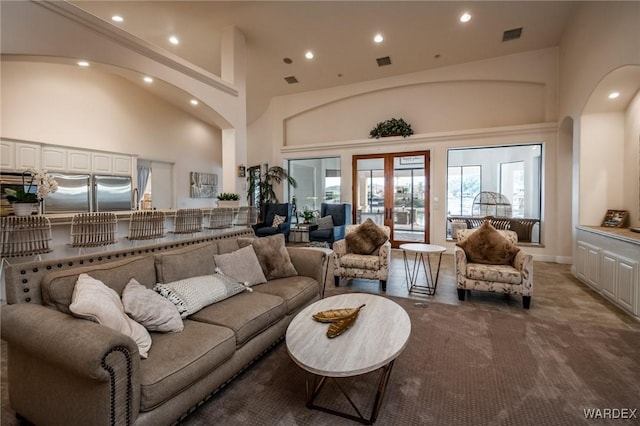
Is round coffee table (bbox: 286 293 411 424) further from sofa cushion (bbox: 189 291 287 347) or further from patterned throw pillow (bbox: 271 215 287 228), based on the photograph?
patterned throw pillow (bbox: 271 215 287 228)

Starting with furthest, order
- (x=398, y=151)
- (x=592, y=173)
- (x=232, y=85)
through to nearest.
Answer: (x=398, y=151)
(x=232, y=85)
(x=592, y=173)

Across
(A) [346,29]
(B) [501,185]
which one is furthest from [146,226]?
(B) [501,185]

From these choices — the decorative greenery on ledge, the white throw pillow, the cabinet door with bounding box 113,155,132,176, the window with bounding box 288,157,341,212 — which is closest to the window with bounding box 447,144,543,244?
the decorative greenery on ledge

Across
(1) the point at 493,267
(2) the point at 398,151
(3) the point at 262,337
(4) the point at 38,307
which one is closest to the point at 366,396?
(3) the point at 262,337

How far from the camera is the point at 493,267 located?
368 centimetres

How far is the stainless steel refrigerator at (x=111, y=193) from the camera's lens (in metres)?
6.48

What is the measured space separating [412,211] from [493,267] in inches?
157

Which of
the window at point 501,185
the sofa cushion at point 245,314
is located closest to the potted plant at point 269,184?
the window at point 501,185

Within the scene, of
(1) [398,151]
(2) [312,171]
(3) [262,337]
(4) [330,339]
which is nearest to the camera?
(4) [330,339]

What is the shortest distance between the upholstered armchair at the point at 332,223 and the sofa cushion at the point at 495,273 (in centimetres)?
339

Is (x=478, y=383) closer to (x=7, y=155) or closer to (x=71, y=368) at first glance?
(x=71, y=368)

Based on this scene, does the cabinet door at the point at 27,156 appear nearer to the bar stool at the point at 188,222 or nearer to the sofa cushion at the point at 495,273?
the bar stool at the point at 188,222

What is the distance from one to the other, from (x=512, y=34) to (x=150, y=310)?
23.5 ft

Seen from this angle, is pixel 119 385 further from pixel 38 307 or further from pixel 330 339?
pixel 330 339
